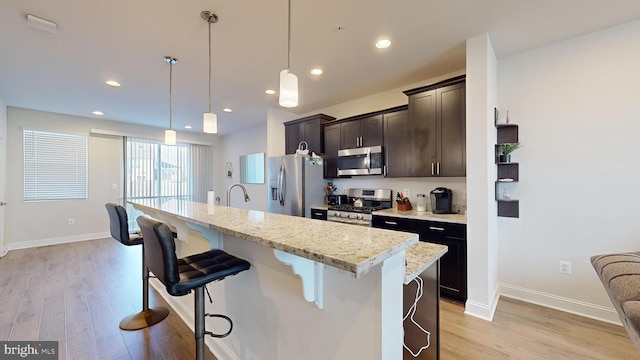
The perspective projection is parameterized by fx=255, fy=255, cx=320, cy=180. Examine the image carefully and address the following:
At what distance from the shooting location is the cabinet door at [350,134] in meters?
3.86

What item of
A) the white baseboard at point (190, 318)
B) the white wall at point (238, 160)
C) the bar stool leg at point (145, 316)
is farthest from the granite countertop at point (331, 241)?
the white wall at point (238, 160)

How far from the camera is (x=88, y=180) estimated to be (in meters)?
5.41

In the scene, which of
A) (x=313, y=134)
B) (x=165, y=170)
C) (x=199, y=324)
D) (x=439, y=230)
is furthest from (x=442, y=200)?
(x=165, y=170)

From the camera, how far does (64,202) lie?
204 inches

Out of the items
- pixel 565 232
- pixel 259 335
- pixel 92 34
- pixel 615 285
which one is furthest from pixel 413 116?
pixel 92 34

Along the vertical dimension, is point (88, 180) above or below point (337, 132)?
below

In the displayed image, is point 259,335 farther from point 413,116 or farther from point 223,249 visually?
point 413,116

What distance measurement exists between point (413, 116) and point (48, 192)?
22.5 ft

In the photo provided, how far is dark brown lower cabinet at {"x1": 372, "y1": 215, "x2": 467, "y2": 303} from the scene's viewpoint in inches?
101

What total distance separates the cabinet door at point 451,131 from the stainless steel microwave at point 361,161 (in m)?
0.85

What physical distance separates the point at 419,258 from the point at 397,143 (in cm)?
238

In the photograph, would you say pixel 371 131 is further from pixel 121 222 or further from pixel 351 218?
pixel 121 222

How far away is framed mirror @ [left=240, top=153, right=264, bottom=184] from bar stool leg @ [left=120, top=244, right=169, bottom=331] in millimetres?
3841

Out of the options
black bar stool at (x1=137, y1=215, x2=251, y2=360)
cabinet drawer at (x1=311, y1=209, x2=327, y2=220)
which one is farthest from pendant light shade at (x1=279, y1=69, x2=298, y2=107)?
cabinet drawer at (x1=311, y1=209, x2=327, y2=220)
